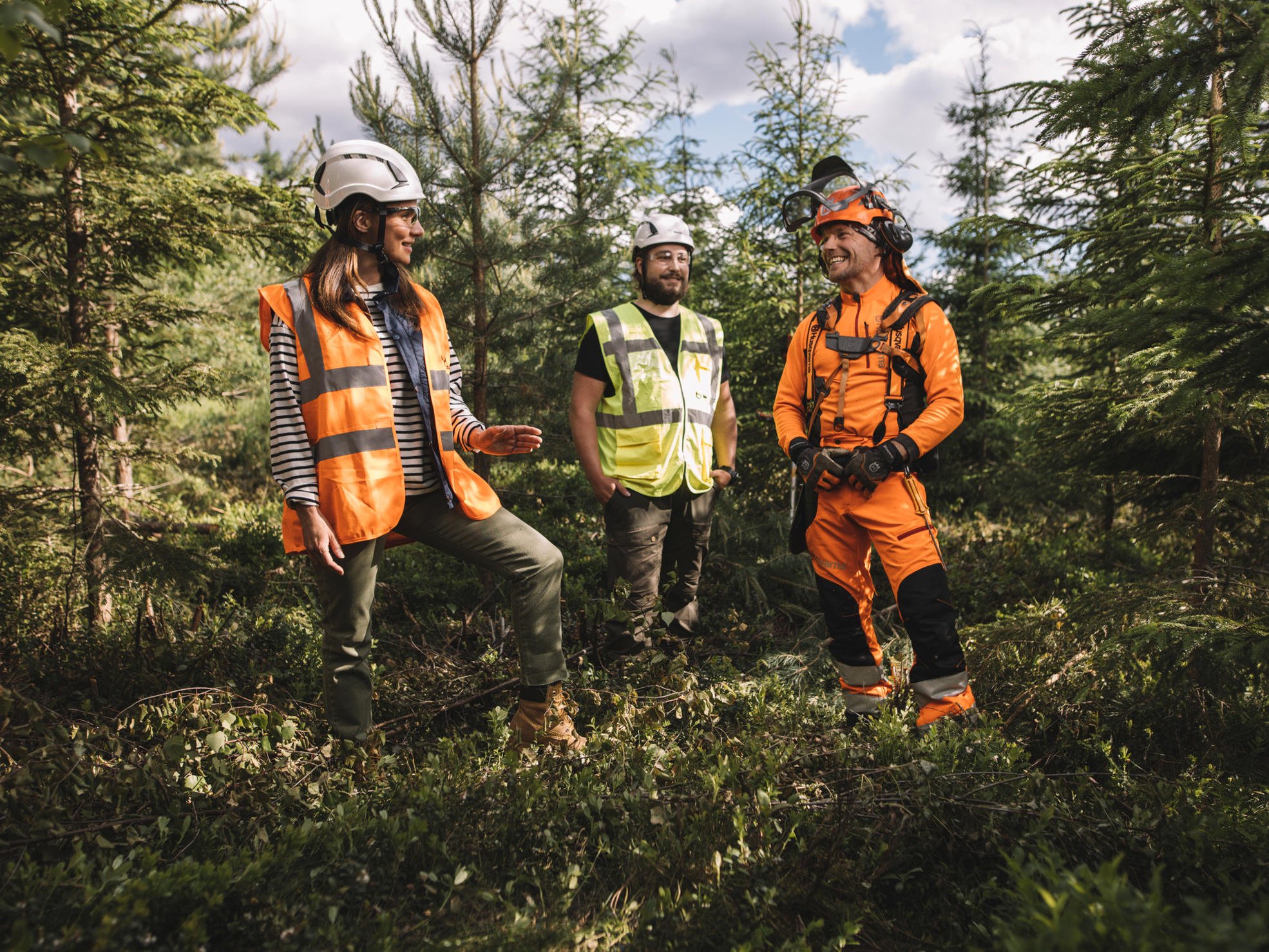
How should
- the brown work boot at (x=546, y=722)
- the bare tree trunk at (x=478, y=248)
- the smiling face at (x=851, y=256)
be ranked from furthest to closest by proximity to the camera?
the bare tree trunk at (x=478, y=248) < the smiling face at (x=851, y=256) < the brown work boot at (x=546, y=722)

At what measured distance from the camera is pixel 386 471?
3.38 meters

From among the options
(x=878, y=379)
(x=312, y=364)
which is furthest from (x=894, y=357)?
(x=312, y=364)

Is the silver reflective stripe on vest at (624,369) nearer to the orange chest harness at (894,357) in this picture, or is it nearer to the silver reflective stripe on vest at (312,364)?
the orange chest harness at (894,357)

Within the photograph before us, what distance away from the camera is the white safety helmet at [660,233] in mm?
4785

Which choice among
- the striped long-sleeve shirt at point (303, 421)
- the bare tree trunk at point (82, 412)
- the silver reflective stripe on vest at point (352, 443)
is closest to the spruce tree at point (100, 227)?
the bare tree trunk at point (82, 412)

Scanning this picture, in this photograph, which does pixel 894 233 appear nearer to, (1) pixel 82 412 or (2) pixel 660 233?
(2) pixel 660 233

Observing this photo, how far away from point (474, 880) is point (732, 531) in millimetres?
4562

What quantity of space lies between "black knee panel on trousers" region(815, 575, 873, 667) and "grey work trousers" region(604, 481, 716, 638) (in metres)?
0.97

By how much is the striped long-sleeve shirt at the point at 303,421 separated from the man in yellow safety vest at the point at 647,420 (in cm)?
99

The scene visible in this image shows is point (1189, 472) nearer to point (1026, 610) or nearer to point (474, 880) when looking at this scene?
point (1026, 610)

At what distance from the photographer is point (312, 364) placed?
3.30 meters

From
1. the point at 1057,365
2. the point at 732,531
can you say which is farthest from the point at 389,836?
the point at 1057,365

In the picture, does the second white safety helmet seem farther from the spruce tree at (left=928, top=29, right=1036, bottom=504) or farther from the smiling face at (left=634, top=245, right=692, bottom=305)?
the spruce tree at (left=928, top=29, right=1036, bottom=504)

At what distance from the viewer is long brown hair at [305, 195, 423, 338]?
132 inches
